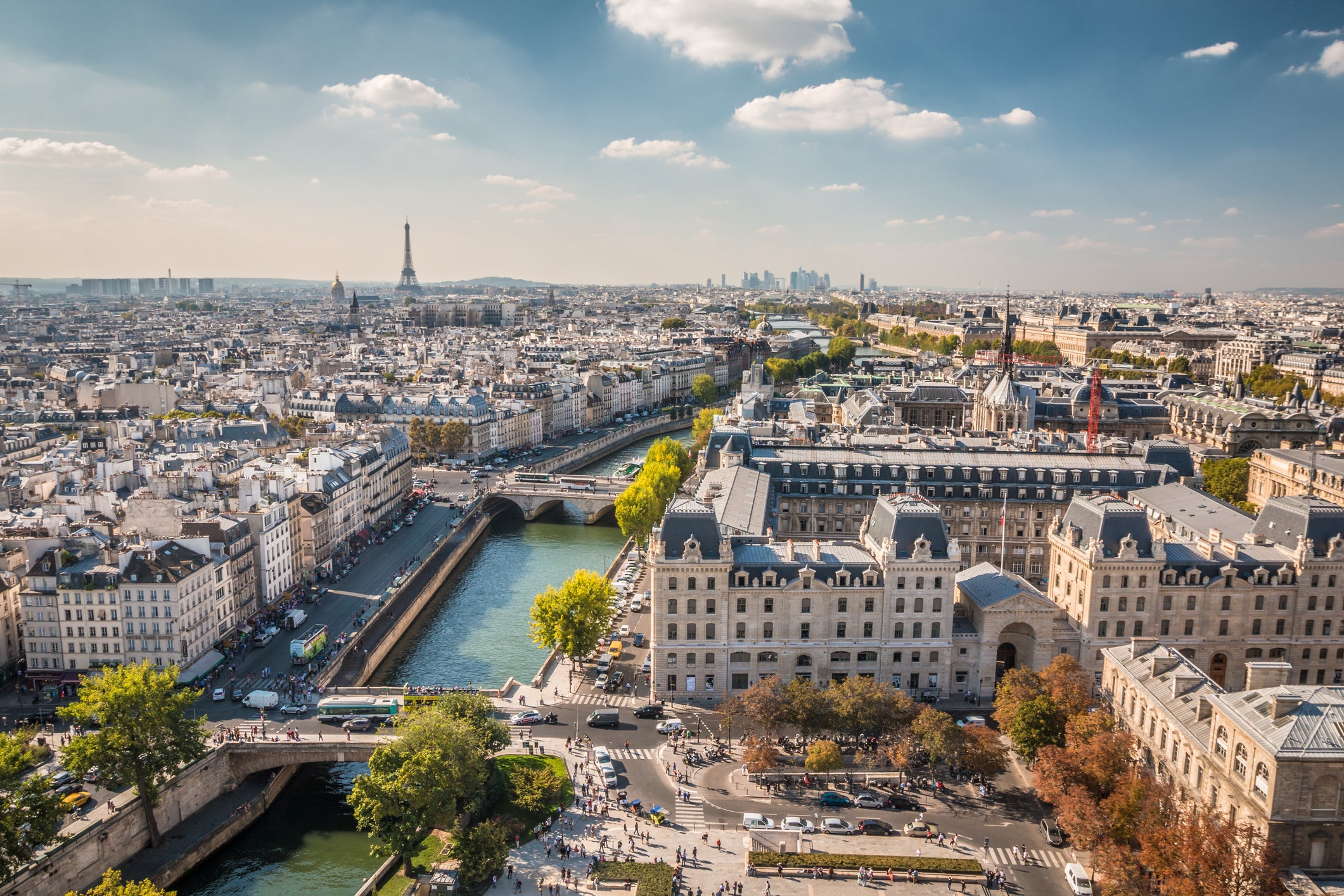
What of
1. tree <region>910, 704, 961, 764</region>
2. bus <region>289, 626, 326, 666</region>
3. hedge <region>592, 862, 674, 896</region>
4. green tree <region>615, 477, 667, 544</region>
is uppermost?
green tree <region>615, 477, 667, 544</region>

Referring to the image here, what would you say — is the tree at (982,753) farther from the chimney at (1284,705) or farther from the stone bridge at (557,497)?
the stone bridge at (557,497)

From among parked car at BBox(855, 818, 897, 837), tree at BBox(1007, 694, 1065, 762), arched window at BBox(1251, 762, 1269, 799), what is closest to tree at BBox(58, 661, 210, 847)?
parked car at BBox(855, 818, 897, 837)

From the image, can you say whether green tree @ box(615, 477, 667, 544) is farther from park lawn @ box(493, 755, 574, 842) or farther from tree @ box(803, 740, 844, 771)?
tree @ box(803, 740, 844, 771)

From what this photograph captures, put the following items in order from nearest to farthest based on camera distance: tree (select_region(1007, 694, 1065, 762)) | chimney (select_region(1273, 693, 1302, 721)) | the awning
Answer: chimney (select_region(1273, 693, 1302, 721)) → tree (select_region(1007, 694, 1065, 762)) → the awning

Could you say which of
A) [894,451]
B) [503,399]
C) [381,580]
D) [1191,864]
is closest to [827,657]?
[1191,864]

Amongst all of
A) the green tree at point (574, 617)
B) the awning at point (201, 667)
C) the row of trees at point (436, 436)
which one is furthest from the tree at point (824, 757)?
the row of trees at point (436, 436)

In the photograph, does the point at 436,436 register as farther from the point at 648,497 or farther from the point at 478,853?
the point at 478,853

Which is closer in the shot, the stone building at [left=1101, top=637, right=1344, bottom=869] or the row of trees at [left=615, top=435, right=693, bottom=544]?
the stone building at [left=1101, top=637, right=1344, bottom=869]
